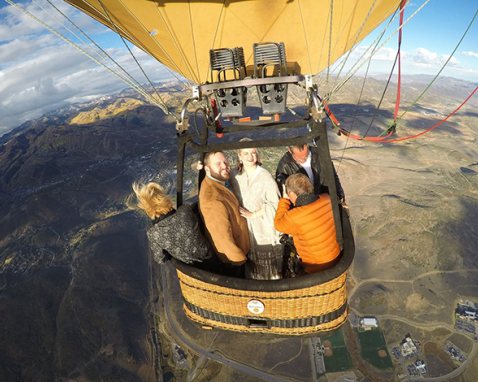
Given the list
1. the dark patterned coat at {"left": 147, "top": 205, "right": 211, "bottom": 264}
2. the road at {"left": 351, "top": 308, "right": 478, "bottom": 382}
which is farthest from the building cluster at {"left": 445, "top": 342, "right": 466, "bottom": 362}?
the dark patterned coat at {"left": 147, "top": 205, "right": 211, "bottom": 264}

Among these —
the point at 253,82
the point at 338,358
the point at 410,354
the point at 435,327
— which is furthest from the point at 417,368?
the point at 253,82

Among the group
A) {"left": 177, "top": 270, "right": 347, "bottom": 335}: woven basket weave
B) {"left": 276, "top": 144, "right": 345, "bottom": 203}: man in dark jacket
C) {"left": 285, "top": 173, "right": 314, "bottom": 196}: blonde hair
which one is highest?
{"left": 285, "top": 173, "right": 314, "bottom": 196}: blonde hair

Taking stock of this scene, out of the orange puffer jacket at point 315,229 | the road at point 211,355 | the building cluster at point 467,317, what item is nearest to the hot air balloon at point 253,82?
the orange puffer jacket at point 315,229

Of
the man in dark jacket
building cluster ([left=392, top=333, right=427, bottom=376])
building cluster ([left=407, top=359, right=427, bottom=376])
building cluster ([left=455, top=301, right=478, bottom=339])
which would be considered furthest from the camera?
building cluster ([left=455, top=301, right=478, bottom=339])

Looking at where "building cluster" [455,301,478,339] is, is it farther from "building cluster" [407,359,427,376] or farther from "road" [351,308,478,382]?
Result: "building cluster" [407,359,427,376]

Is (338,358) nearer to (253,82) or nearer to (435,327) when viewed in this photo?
(435,327)

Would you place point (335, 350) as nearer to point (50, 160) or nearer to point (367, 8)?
point (367, 8)

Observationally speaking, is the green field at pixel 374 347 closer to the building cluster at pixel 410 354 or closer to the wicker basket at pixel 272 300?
the building cluster at pixel 410 354
